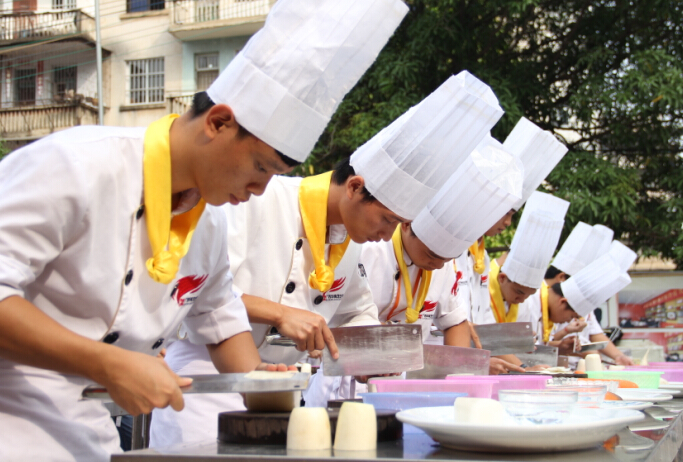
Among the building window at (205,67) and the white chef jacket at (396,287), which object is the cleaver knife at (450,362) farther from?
the building window at (205,67)

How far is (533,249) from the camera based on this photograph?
4613 millimetres

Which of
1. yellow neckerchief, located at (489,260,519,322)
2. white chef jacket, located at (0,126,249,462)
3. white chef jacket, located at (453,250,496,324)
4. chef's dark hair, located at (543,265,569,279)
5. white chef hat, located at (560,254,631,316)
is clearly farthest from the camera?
chef's dark hair, located at (543,265,569,279)

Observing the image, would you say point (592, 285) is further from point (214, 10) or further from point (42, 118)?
point (42, 118)

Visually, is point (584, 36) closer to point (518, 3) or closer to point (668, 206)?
point (518, 3)

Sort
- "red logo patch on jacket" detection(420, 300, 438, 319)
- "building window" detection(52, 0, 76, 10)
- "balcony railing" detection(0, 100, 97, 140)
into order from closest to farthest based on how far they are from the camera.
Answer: "red logo patch on jacket" detection(420, 300, 438, 319) → "balcony railing" detection(0, 100, 97, 140) → "building window" detection(52, 0, 76, 10)

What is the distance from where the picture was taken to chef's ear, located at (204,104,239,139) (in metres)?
1.44

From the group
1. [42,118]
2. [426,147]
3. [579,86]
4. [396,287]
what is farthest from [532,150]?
[42,118]

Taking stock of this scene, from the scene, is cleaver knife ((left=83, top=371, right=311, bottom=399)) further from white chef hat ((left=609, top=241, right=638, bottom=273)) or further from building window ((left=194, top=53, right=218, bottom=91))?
building window ((left=194, top=53, right=218, bottom=91))

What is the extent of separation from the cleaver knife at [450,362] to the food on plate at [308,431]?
1263mm

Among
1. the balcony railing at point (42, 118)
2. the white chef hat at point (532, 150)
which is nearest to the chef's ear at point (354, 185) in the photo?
the white chef hat at point (532, 150)

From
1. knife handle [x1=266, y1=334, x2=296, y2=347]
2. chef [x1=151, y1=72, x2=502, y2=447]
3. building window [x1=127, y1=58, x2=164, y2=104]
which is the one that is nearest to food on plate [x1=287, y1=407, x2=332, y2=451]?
knife handle [x1=266, y1=334, x2=296, y2=347]

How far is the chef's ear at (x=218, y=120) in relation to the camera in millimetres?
1440

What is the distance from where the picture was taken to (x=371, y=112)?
25.9ft

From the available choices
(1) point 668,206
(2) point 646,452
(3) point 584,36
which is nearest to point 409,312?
(2) point 646,452
